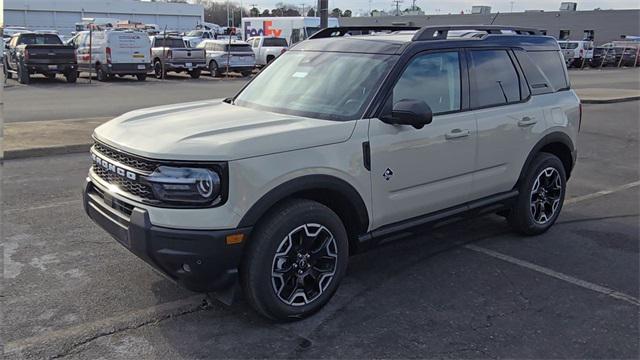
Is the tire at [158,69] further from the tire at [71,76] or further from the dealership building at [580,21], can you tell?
the dealership building at [580,21]

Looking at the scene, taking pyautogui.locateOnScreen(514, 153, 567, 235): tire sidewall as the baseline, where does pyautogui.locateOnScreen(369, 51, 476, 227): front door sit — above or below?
above

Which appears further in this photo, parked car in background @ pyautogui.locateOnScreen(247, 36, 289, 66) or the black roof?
parked car in background @ pyautogui.locateOnScreen(247, 36, 289, 66)

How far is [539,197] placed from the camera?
5.70 metres

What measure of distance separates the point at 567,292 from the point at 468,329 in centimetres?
111

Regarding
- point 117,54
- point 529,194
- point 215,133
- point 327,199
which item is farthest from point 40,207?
point 117,54

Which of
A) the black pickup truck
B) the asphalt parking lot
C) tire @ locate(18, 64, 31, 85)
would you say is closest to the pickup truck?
the black pickup truck

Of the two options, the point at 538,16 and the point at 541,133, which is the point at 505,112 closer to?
the point at 541,133

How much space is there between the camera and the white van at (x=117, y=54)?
22.4 metres

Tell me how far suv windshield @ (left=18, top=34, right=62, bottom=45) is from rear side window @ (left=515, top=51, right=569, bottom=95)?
66.5 ft

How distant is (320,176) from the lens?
3.77 metres

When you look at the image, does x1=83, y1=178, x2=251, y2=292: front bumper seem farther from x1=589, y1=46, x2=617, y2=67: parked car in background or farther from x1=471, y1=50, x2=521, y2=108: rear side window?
x1=589, y1=46, x2=617, y2=67: parked car in background

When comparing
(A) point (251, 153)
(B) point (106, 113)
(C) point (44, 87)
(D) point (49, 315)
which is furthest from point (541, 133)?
(C) point (44, 87)

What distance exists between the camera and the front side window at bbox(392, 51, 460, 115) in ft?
14.4

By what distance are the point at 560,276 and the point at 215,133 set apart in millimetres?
2977
